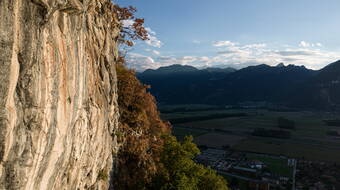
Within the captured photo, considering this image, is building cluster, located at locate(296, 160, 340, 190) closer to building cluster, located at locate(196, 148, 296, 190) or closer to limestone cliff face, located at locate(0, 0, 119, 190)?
building cluster, located at locate(196, 148, 296, 190)

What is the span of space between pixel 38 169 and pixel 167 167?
1786cm

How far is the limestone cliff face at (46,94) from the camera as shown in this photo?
6533 millimetres

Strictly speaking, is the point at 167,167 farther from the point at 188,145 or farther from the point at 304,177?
the point at 304,177

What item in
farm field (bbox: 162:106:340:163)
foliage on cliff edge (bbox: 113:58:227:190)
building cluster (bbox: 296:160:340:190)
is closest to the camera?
foliage on cliff edge (bbox: 113:58:227:190)

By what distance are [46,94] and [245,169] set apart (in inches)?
2784

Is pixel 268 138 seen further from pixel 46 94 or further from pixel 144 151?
pixel 46 94

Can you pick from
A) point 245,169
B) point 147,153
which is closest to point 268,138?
point 245,169

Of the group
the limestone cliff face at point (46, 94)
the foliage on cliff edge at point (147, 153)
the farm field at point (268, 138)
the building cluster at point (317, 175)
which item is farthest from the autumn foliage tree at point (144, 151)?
the farm field at point (268, 138)

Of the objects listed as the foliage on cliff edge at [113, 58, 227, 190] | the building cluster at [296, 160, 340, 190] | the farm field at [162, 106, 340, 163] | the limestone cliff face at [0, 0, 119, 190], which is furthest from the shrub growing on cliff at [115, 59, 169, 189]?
the farm field at [162, 106, 340, 163]

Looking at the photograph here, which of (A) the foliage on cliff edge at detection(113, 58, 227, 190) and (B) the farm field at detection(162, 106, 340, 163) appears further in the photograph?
(B) the farm field at detection(162, 106, 340, 163)

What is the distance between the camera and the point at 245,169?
6969cm

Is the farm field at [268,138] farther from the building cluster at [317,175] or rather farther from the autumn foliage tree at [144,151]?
the autumn foliage tree at [144,151]

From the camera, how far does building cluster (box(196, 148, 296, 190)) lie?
198 feet

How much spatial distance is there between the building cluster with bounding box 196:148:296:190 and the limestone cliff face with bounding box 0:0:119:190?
187ft
